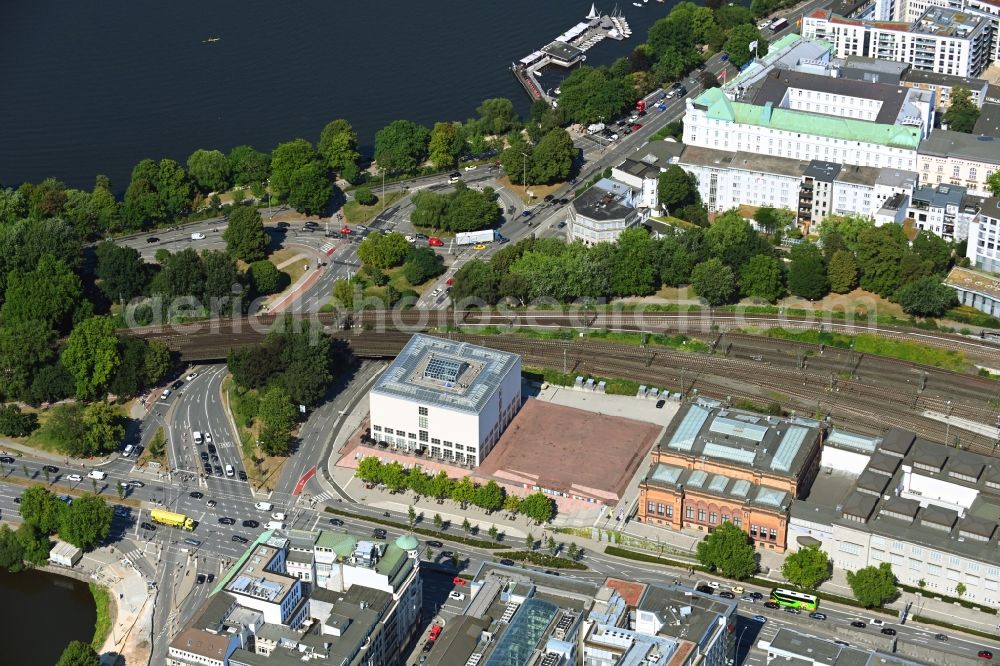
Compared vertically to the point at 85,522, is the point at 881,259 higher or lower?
higher

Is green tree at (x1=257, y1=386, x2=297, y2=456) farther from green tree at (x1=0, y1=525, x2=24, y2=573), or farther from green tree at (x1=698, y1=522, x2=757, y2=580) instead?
green tree at (x1=698, y1=522, x2=757, y2=580)

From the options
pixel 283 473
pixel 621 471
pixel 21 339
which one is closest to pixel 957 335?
pixel 621 471

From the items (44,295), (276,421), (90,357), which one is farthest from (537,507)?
(44,295)

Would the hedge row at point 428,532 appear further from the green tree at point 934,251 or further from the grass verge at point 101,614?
the green tree at point 934,251

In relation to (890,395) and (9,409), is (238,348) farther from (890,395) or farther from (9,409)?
(890,395)

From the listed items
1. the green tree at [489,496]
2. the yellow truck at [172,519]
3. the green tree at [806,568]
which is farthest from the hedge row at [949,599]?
the yellow truck at [172,519]

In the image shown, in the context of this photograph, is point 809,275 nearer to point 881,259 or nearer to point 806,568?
point 881,259

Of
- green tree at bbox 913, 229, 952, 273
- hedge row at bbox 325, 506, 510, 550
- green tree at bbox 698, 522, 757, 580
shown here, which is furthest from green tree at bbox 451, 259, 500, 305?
green tree at bbox 698, 522, 757, 580
